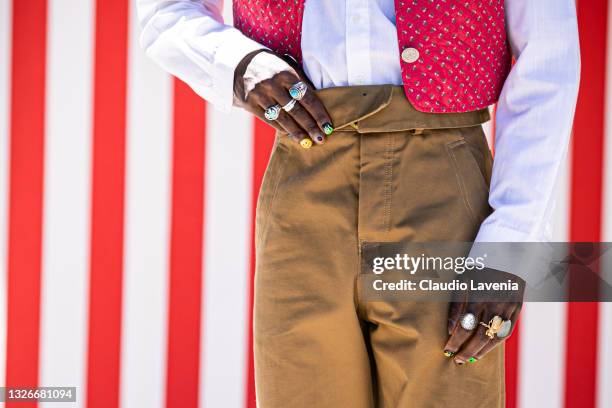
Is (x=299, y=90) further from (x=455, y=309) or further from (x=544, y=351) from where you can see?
(x=544, y=351)

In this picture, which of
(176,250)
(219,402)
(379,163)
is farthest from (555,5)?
(219,402)

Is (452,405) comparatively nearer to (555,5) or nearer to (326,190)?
(326,190)

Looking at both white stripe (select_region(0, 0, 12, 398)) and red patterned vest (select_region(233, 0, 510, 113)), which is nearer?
red patterned vest (select_region(233, 0, 510, 113))

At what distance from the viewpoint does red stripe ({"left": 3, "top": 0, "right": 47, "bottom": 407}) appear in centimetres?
190

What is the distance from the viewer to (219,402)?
6.31ft

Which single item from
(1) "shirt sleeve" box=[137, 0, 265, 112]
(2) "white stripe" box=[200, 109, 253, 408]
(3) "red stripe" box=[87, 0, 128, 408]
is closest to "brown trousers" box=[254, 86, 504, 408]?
(1) "shirt sleeve" box=[137, 0, 265, 112]

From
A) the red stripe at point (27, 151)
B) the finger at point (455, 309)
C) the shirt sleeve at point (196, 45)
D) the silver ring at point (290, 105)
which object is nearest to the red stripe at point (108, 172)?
the red stripe at point (27, 151)

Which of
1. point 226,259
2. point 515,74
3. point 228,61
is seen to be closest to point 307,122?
point 228,61

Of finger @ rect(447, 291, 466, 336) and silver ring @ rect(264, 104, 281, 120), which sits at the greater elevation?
silver ring @ rect(264, 104, 281, 120)

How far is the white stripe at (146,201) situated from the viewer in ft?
6.23

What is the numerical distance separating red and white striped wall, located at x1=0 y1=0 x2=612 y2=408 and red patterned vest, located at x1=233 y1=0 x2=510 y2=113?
1048mm

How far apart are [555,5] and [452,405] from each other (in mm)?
481

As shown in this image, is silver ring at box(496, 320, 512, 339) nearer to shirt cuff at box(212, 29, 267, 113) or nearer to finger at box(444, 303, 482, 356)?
finger at box(444, 303, 482, 356)

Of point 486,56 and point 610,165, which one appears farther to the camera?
point 610,165
